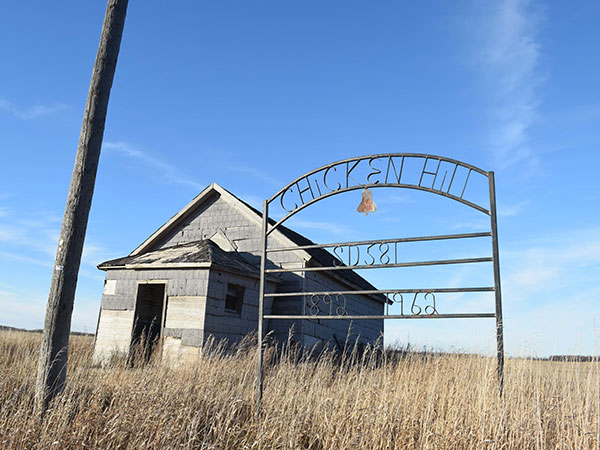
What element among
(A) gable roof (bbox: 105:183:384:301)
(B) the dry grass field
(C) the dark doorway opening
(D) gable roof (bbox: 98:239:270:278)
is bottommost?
(B) the dry grass field

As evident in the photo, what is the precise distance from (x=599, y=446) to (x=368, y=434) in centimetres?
223

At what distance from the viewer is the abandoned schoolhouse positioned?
474 inches

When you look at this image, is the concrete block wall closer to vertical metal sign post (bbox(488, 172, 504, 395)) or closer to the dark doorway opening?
the dark doorway opening

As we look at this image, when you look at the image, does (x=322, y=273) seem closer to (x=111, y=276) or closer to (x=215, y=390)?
(x=111, y=276)

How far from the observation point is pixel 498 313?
219 inches

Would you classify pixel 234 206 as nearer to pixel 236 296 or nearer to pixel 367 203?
pixel 236 296

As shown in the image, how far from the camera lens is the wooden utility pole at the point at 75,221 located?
5.71 m

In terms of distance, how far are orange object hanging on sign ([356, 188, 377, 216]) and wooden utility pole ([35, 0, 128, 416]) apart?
3.57 metres

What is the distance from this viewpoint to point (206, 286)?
11977 mm

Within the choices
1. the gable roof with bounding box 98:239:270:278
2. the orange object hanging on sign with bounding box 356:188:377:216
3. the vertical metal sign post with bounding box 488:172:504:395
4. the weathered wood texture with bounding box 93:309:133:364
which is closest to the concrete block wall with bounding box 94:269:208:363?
the weathered wood texture with bounding box 93:309:133:364

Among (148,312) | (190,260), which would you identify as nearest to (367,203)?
(190,260)

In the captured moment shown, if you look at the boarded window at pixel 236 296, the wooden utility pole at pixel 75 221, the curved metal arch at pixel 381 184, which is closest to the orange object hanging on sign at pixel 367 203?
the curved metal arch at pixel 381 184

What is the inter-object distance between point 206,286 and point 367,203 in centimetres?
649

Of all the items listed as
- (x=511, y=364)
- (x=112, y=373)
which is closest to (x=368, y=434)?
(x=511, y=364)
